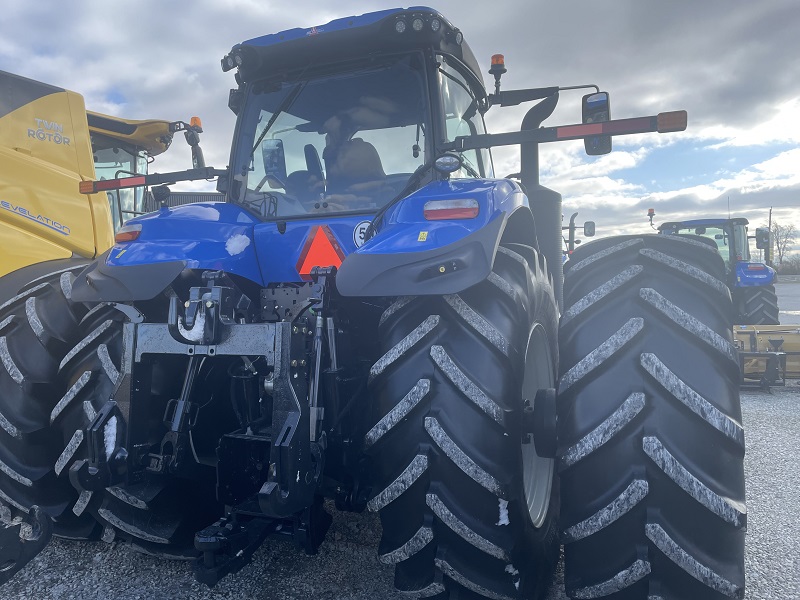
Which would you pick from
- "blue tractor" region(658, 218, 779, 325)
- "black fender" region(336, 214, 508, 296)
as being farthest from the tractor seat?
"blue tractor" region(658, 218, 779, 325)

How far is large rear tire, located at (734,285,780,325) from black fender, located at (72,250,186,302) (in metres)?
11.5

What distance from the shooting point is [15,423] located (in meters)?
2.40

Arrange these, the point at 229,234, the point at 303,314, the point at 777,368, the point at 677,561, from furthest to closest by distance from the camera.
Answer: the point at 777,368 < the point at 229,234 < the point at 303,314 < the point at 677,561

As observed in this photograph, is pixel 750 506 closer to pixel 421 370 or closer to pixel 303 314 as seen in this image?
pixel 421 370

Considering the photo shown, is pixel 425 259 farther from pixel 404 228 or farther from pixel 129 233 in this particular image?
pixel 129 233

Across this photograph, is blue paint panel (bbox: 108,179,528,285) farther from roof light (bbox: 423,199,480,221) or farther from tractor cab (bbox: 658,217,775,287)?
tractor cab (bbox: 658,217,775,287)

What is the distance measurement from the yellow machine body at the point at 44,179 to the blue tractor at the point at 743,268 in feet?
34.2

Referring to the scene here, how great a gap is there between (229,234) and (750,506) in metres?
3.14

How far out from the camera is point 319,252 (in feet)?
8.50

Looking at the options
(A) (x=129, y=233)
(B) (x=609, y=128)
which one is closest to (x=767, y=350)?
(B) (x=609, y=128)

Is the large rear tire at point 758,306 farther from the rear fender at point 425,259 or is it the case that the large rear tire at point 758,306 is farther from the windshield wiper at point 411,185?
the rear fender at point 425,259

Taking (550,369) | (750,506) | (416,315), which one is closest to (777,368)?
(750,506)

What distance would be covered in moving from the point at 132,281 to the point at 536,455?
1.79 meters

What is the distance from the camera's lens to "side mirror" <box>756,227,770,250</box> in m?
11.8
